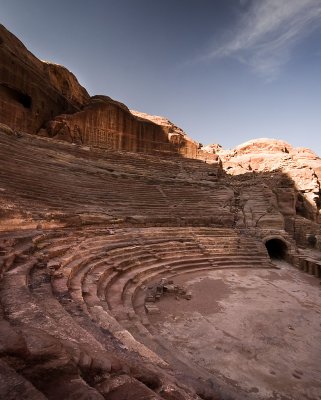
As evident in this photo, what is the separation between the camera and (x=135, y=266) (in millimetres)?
9016

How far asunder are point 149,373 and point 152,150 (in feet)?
85.1

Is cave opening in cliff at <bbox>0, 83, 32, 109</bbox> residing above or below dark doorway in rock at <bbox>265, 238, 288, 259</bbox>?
above

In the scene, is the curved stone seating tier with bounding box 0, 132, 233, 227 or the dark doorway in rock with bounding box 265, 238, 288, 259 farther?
the dark doorway in rock with bounding box 265, 238, 288, 259

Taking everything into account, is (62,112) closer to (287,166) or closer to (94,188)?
(94,188)

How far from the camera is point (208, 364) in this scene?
4570 millimetres

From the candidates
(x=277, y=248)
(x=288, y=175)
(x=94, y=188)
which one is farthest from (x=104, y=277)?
(x=288, y=175)

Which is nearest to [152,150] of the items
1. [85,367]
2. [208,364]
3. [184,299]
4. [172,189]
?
[172,189]

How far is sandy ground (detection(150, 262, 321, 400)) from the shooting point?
14.1 feet

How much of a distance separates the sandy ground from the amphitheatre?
0.13ft

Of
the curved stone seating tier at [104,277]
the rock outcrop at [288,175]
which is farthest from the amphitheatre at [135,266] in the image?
the rock outcrop at [288,175]

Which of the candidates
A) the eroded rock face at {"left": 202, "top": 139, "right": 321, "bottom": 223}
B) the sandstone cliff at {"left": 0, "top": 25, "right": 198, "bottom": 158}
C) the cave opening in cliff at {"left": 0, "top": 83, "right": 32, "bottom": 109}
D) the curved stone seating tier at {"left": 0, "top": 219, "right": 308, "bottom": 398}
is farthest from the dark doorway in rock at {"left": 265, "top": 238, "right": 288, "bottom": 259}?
the cave opening in cliff at {"left": 0, "top": 83, "right": 32, "bottom": 109}

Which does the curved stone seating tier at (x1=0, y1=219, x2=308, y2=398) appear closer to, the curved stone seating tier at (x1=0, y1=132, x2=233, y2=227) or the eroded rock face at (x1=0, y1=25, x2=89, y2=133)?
the curved stone seating tier at (x1=0, y1=132, x2=233, y2=227)

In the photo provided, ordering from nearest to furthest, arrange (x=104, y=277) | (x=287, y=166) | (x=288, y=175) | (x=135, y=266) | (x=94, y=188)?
(x=104, y=277) → (x=135, y=266) → (x=94, y=188) → (x=288, y=175) → (x=287, y=166)

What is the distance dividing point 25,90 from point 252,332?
22.3 m
